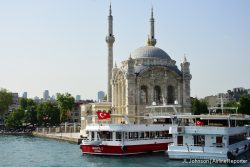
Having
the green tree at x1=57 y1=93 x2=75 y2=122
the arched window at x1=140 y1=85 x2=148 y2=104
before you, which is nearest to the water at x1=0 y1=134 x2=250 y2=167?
the arched window at x1=140 y1=85 x2=148 y2=104

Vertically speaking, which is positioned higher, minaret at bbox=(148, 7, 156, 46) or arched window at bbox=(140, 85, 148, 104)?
minaret at bbox=(148, 7, 156, 46)

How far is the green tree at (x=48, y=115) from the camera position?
93188 mm

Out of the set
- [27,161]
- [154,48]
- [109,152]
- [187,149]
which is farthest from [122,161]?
[154,48]

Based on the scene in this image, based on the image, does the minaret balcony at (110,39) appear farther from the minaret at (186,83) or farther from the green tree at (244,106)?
the green tree at (244,106)

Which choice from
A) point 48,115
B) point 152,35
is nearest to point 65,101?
point 48,115

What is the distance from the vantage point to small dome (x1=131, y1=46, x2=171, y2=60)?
64250 millimetres

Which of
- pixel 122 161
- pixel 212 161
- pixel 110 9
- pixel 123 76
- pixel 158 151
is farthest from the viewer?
pixel 110 9

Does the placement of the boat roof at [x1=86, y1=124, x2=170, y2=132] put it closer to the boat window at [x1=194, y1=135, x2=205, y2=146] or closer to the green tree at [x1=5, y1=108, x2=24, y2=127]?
the boat window at [x1=194, y1=135, x2=205, y2=146]

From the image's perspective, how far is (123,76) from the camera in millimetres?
61250

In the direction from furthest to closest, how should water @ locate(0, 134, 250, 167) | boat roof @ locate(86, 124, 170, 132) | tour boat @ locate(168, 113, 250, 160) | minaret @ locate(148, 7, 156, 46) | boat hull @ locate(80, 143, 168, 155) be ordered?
minaret @ locate(148, 7, 156, 46) < boat roof @ locate(86, 124, 170, 132) < boat hull @ locate(80, 143, 168, 155) < water @ locate(0, 134, 250, 167) < tour boat @ locate(168, 113, 250, 160)

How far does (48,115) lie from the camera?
93625mm

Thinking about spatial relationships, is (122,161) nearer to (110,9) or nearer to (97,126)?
(97,126)

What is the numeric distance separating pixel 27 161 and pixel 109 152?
24.7 ft

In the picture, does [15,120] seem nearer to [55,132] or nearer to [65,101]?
[65,101]
